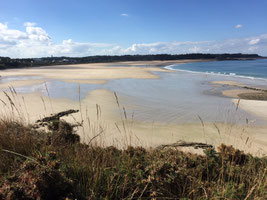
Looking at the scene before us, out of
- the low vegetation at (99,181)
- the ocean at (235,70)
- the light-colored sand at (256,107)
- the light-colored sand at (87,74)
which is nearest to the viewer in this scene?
the low vegetation at (99,181)

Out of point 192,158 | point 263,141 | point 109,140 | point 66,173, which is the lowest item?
point 263,141

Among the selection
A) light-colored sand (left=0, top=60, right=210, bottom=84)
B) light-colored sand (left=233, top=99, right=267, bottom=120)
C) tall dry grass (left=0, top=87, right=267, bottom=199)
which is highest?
light-colored sand (left=0, top=60, right=210, bottom=84)

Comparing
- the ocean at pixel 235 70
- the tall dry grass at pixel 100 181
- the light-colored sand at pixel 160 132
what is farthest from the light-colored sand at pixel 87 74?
the tall dry grass at pixel 100 181

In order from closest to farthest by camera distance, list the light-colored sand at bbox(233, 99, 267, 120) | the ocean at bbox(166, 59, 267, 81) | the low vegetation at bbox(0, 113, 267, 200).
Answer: the low vegetation at bbox(0, 113, 267, 200) < the light-colored sand at bbox(233, 99, 267, 120) < the ocean at bbox(166, 59, 267, 81)

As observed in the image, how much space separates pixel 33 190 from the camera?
1.55m

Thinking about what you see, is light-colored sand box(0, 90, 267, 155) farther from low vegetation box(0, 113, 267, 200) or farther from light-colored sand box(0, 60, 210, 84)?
light-colored sand box(0, 60, 210, 84)

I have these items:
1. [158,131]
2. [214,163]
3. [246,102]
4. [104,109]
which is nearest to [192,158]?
[214,163]

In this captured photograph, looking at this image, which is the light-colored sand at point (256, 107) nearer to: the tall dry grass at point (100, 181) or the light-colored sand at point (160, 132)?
the light-colored sand at point (160, 132)

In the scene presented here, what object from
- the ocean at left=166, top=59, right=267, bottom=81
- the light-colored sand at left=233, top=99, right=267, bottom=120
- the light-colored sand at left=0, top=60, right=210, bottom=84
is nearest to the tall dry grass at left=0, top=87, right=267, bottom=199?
the light-colored sand at left=233, top=99, right=267, bottom=120

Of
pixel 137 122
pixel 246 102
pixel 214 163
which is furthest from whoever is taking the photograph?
pixel 246 102

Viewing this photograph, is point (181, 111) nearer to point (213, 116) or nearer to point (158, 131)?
point (213, 116)

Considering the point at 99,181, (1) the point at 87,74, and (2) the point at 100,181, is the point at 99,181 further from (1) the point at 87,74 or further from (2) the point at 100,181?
(1) the point at 87,74

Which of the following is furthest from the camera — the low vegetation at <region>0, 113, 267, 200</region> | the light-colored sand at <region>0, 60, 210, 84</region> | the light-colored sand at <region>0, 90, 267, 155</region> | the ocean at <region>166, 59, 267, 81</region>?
the ocean at <region>166, 59, 267, 81</region>

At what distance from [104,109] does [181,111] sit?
4.21m
